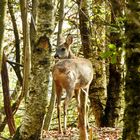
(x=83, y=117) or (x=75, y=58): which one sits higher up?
(x=75, y=58)

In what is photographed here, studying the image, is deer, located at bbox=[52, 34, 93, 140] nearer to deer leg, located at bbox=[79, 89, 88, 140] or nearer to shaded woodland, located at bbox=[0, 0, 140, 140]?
deer leg, located at bbox=[79, 89, 88, 140]

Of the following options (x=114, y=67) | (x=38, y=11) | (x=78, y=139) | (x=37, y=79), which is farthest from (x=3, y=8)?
(x=114, y=67)

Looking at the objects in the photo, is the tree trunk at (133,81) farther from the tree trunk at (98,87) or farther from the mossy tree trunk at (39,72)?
the tree trunk at (98,87)

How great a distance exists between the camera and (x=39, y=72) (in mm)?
7633

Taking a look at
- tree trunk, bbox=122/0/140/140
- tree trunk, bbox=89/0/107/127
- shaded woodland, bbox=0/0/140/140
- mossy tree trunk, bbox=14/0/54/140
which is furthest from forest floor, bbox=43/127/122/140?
tree trunk, bbox=122/0/140/140

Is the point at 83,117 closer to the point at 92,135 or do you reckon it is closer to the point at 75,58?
the point at 92,135

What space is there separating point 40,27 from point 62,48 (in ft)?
8.67

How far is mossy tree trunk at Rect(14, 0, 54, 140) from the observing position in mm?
7527

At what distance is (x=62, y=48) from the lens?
10.2 metres

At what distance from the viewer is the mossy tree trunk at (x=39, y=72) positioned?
24.7 feet

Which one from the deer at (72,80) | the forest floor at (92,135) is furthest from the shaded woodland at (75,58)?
the deer at (72,80)

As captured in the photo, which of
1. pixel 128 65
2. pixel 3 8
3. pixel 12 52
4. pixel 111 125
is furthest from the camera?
pixel 12 52

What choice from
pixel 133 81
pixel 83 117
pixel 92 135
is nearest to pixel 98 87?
pixel 92 135

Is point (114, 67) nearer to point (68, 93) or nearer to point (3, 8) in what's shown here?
point (68, 93)
